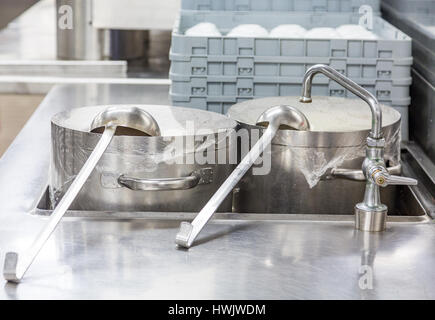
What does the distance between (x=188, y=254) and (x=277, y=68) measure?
70 centimetres

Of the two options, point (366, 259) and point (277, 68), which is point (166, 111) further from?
point (366, 259)

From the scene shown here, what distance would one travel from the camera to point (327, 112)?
177 centimetres

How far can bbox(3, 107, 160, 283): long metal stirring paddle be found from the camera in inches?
45.3

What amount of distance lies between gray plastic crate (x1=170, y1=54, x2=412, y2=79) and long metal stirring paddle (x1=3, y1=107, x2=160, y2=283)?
0.36 m

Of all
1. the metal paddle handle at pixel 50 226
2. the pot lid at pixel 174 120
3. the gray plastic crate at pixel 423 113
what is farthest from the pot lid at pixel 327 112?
the metal paddle handle at pixel 50 226

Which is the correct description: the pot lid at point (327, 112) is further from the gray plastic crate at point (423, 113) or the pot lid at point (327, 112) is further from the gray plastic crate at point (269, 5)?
the gray plastic crate at point (269, 5)

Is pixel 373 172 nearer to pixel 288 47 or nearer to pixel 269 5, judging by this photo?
pixel 288 47

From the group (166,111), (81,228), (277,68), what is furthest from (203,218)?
(277,68)

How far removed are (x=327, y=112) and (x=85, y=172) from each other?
663 mm

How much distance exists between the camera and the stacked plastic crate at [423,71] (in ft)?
6.06

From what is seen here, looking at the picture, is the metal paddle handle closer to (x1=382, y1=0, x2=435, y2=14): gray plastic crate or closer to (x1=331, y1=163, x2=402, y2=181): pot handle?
(x1=331, y1=163, x2=402, y2=181): pot handle

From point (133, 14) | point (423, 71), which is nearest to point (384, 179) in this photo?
point (423, 71)

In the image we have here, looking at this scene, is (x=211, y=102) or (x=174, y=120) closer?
(x=174, y=120)

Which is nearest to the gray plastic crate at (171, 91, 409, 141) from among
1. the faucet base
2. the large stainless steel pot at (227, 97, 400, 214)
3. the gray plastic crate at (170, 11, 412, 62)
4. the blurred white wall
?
the gray plastic crate at (170, 11, 412, 62)
